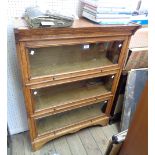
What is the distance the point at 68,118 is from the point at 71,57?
62 cm

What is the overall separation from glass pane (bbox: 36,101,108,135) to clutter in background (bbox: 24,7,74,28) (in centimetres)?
91

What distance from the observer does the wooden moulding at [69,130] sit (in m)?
1.52

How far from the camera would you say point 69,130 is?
1614mm

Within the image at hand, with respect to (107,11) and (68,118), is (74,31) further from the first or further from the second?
(68,118)

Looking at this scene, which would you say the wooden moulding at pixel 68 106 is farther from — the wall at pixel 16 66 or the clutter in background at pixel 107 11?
the clutter in background at pixel 107 11

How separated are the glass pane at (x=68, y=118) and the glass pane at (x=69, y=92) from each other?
0.61 ft

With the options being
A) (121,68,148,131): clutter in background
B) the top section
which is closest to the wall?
the top section

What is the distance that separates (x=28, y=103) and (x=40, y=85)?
0.18 metres

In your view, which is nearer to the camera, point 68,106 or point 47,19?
point 47,19

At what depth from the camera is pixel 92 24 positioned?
1153 mm

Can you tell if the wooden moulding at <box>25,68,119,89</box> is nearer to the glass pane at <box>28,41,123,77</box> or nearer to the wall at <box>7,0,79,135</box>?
the glass pane at <box>28,41,123,77</box>

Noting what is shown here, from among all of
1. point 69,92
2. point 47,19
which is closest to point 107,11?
point 47,19

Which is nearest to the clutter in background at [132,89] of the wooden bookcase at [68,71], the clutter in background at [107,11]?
the wooden bookcase at [68,71]

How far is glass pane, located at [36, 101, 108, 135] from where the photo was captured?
157 cm
